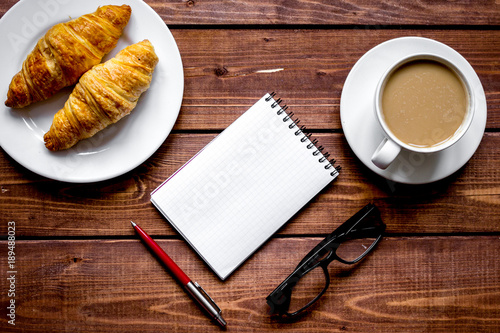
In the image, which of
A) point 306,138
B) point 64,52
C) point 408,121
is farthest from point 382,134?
point 64,52

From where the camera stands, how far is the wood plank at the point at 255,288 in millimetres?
977

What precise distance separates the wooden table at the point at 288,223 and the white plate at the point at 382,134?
0.07m

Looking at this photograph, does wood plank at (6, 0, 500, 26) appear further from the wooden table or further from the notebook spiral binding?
the notebook spiral binding

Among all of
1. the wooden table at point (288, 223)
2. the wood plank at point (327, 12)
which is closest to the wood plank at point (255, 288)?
the wooden table at point (288, 223)

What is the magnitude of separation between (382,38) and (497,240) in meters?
0.59

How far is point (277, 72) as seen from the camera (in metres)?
0.99

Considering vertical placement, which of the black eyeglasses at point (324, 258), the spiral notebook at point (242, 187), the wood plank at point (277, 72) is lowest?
the black eyeglasses at point (324, 258)

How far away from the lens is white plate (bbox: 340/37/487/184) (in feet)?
3.01

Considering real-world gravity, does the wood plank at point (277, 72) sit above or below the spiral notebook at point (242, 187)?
above

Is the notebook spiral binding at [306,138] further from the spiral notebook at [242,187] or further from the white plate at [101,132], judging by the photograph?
the white plate at [101,132]

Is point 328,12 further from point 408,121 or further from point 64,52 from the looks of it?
point 64,52

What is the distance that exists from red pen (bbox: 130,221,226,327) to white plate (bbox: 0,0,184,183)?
0.59ft

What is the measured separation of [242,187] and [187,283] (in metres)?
0.27

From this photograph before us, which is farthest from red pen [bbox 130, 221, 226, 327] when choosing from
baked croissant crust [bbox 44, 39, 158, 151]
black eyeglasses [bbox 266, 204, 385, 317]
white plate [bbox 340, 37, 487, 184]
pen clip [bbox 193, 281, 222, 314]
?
white plate [bbox 340, 37, 487, 184]
